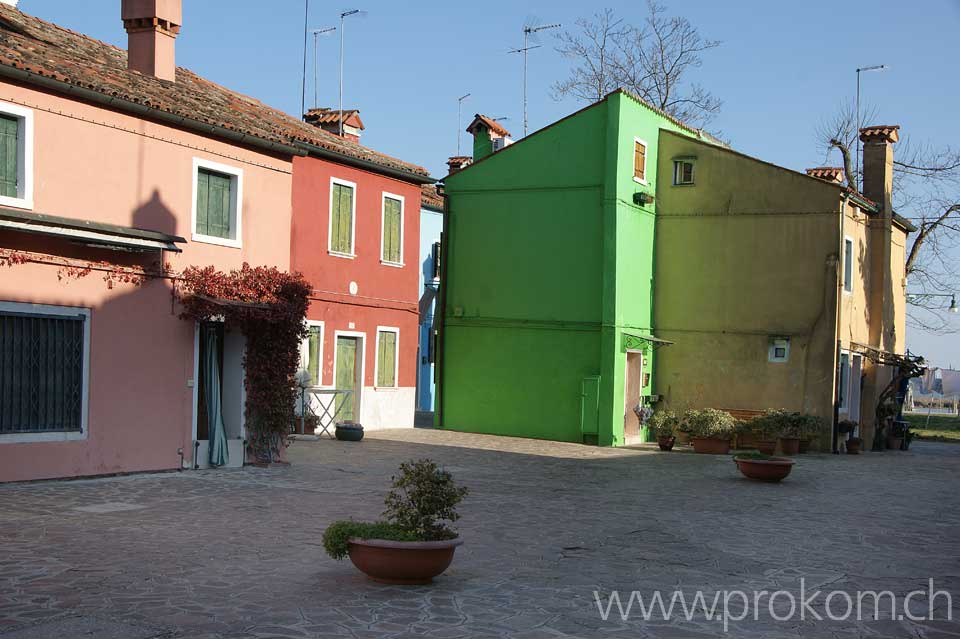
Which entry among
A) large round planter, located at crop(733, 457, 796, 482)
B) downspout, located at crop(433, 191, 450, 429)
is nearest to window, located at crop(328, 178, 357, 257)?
downspout, located at crop(433, 191, 450, 429)

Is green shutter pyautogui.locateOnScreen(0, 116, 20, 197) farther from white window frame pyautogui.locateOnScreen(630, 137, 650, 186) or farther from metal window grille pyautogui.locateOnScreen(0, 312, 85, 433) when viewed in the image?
white window frame pyautogui.locateOnScreen(630, 137, 650, 186)

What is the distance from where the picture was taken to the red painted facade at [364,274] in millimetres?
23359

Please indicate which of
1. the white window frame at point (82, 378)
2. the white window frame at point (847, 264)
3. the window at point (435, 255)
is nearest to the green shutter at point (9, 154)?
the white window frame at point (82, 378)

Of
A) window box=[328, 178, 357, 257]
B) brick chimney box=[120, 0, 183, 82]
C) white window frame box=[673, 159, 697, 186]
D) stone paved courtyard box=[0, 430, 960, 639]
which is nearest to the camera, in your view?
stone paved courtyard box=[0, 430, 960, 639]

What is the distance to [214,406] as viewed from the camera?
656 inches

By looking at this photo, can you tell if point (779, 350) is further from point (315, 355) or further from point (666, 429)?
point (315, 355)

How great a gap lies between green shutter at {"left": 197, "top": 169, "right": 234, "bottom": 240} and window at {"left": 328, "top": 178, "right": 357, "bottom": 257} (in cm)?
652

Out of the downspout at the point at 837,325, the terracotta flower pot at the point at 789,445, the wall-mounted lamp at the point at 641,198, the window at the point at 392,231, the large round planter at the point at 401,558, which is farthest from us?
the wall-mounted lamp at the point at 641,198

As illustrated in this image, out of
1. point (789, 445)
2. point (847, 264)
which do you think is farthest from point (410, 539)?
point (847, 264)

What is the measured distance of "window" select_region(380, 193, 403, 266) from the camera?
2580 centimetres

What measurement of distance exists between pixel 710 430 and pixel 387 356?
803cm

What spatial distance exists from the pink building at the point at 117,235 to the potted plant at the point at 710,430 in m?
11.0

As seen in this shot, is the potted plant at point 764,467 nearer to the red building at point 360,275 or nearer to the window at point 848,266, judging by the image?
the red building at point 360,275

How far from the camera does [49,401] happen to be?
14.2 meters
